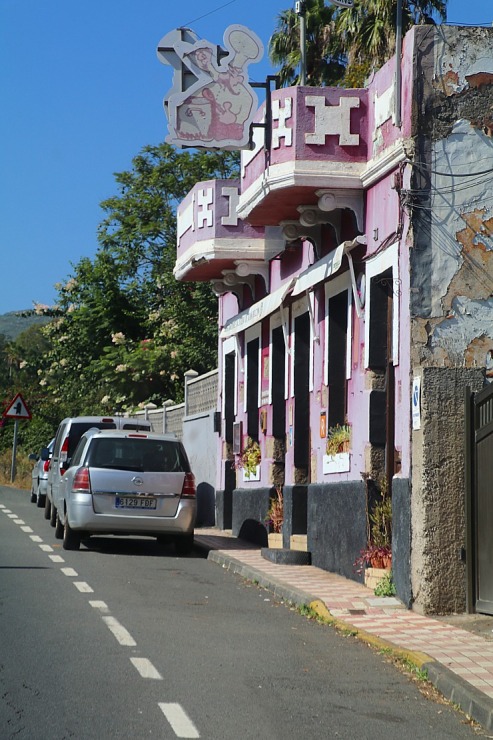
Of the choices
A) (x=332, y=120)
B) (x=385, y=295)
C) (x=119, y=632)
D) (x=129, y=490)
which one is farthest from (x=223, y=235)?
Answer: (x=119, y=632)

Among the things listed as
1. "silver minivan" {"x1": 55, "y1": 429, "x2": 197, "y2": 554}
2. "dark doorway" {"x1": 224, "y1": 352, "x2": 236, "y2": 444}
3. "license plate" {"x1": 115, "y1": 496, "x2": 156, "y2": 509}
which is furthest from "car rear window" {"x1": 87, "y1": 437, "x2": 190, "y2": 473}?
"dark doorway" {"x1": 224, "y1": 352, "x2": 236, "y2": 444}

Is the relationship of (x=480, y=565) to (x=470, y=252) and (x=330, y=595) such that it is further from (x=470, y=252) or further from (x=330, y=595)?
(x=470, y=252)

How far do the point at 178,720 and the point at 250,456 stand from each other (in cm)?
1487

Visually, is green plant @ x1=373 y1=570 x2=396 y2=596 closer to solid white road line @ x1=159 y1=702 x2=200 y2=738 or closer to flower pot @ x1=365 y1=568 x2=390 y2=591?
flower pot @ x1=365 y1=568 x2=390 y2=591

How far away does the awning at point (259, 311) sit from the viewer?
1809 cm

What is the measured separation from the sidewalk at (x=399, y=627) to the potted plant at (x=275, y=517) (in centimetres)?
170

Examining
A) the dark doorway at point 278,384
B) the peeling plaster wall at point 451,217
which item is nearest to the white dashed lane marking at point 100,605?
the peeling plaster wall at point 451,217

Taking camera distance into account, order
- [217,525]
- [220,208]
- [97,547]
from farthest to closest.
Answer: [217,525], [220,208], [97,547]

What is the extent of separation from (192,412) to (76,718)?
21007mm

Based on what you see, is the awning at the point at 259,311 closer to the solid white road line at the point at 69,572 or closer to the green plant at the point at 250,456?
the green plant at the point at 250,456

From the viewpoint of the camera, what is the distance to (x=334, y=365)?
16.8 meters

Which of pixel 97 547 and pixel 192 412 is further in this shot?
pixel 192 412

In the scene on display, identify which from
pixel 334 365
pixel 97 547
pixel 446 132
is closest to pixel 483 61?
pixel 446 132

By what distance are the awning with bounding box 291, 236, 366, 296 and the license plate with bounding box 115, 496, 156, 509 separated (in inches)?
138
